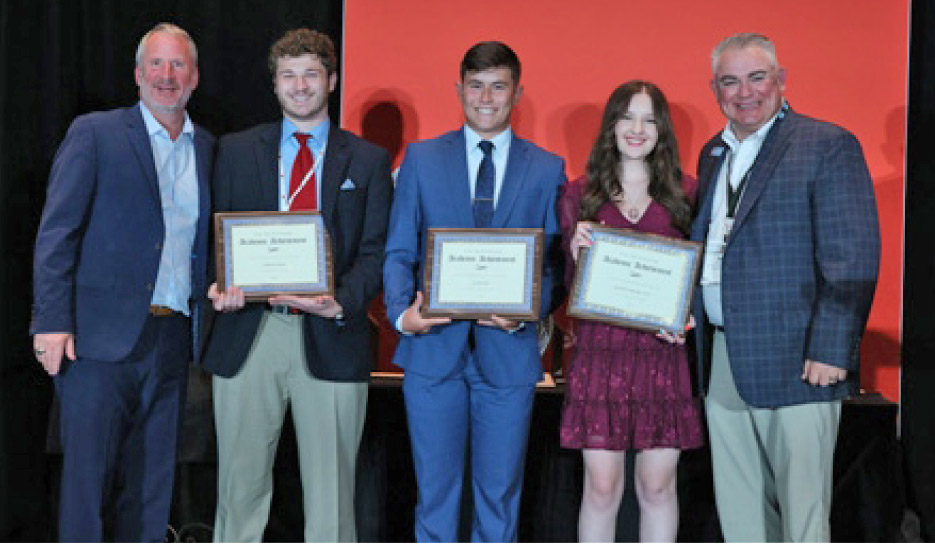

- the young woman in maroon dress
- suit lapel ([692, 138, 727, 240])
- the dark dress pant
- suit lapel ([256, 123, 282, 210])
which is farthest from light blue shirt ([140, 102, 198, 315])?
suit lapel ([692, 138, 727, 240])

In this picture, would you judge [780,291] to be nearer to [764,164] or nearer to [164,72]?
[764,164]

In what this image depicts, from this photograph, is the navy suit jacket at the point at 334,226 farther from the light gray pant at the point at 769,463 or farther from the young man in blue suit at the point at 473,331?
the light gray pant at the point at 769,463

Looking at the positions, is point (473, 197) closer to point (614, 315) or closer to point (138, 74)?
point (614, 315)

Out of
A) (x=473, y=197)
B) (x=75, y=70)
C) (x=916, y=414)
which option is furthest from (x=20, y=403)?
(x=916, y=414)

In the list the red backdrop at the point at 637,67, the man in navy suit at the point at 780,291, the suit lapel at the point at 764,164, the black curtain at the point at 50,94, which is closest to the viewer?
the man in navy suit at the point at 780,291

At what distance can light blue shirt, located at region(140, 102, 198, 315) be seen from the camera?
3514 mm

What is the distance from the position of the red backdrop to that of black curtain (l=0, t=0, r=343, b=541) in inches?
9.8

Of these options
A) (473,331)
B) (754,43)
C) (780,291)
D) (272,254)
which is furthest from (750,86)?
(272,254)

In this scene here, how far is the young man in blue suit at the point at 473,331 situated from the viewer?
11.0 feet

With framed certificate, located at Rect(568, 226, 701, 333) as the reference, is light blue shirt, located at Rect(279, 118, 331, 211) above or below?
above

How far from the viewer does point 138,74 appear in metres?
3.60

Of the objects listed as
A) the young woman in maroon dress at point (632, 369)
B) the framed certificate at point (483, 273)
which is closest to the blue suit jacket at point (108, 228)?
the framed certificate at point (483, 273)

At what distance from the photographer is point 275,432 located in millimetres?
3463

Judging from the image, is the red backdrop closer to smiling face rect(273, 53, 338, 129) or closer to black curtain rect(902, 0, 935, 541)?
black curtain rect(902, 0, 935, 541)
